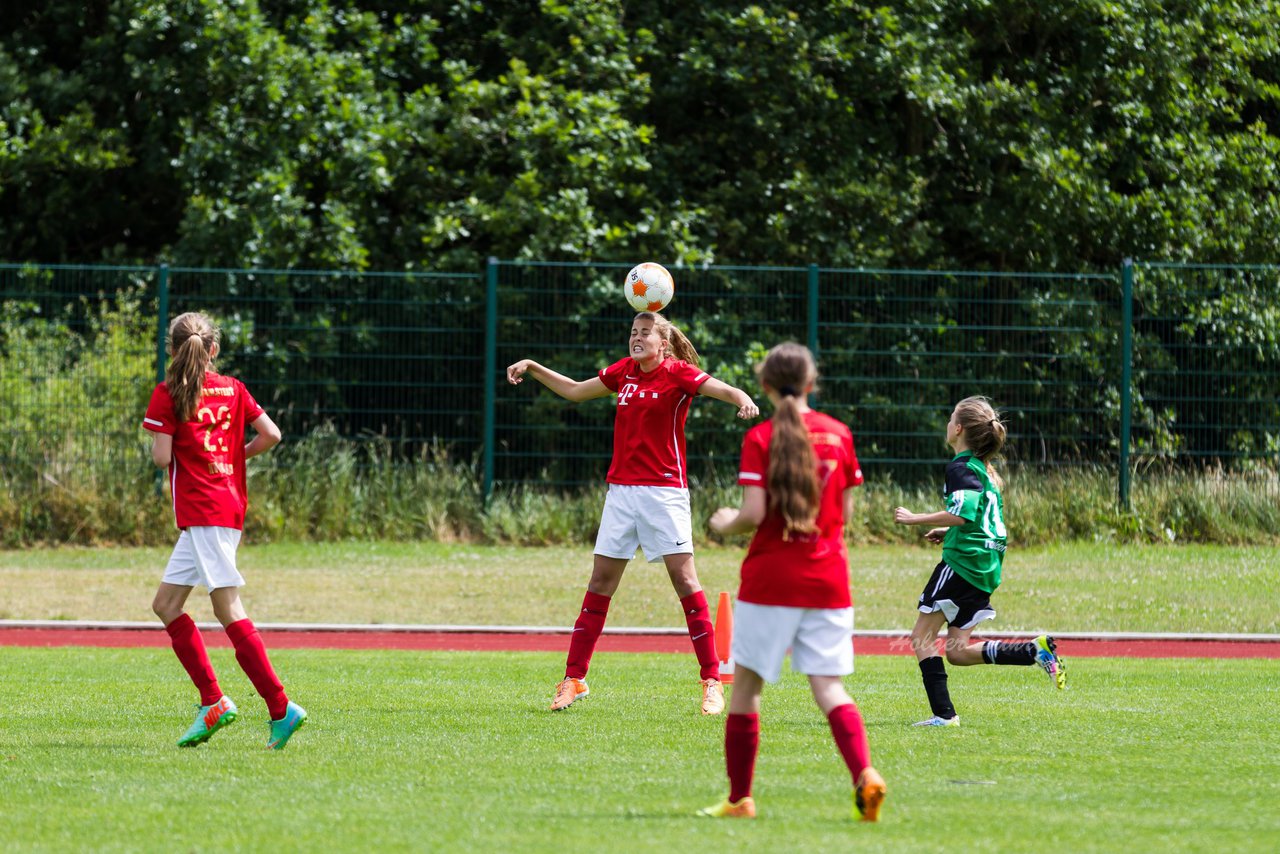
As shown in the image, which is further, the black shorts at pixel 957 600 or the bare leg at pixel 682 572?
the bare leg at pixel 682 572

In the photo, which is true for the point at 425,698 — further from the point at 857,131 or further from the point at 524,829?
the point at 857,131

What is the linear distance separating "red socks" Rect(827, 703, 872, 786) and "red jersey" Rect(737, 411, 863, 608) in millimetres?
389

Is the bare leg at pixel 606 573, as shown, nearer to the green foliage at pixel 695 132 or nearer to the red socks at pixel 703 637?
the red socks at pixel 703 637

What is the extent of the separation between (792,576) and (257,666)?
2856 mm

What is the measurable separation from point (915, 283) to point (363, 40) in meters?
7.89

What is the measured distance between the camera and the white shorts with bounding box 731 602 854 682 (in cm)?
566

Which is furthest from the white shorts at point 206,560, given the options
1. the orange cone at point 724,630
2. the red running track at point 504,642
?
the red running track at point 504,642

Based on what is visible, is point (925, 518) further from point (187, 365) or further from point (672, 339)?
point (187, 365)

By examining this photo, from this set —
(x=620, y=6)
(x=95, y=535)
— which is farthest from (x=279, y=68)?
(x=95, y=535)

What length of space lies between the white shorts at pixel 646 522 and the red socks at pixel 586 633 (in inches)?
11.5

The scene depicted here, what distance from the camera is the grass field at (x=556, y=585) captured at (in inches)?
534

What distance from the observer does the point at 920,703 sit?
8.96 m

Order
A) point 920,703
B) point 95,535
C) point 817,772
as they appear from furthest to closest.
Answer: point 95,535, point 920,703, point 817,772

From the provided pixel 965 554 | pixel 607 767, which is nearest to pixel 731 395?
pixel 965 554
